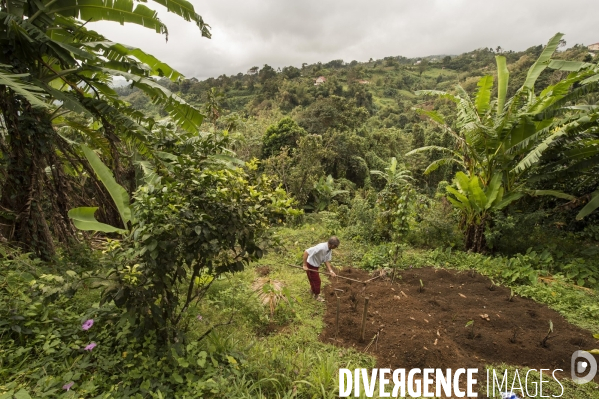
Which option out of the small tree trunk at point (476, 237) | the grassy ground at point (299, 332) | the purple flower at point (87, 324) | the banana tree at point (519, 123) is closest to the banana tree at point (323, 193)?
the grassy ground at point (299, 332)

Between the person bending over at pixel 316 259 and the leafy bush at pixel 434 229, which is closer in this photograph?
the person bending over at pixel 316 259

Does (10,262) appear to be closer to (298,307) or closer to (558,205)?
(298,307)

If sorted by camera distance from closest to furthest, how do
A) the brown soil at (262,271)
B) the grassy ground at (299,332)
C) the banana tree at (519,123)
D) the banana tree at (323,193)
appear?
the grassy ground at (299,332) → the banana tree at (519,123) → the brown soil at (262,271) → the banana tree at (323,193)

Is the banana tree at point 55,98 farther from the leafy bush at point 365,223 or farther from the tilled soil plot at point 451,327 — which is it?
the leafy bush at point 365,223

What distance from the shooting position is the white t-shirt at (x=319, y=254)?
4742 mm

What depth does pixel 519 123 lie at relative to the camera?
538 centimetres

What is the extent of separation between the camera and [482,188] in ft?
20.3

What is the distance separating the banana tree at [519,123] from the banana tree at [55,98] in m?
5.16

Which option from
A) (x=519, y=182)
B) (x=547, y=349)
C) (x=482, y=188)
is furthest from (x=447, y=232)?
(x=547, y=349)

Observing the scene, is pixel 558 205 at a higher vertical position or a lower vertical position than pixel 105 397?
higher

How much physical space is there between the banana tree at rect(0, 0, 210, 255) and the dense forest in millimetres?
19

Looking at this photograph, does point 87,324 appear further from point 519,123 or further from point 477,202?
point 519,123

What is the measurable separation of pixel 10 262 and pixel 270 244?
8.17 feet

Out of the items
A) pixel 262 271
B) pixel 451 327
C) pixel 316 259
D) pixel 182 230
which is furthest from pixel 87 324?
pixel 451 327
